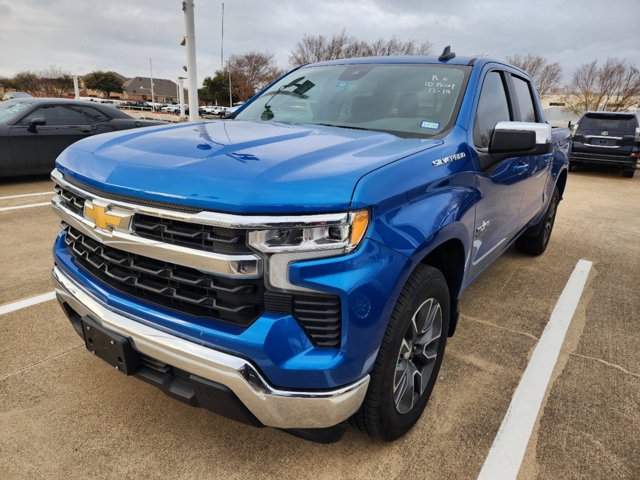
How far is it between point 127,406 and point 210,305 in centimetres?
112

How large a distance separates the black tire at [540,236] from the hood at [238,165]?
3.08 metres

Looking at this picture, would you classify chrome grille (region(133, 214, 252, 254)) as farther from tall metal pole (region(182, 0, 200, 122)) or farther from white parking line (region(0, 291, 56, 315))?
tall metal pole (region(182, 0, 200, 122))

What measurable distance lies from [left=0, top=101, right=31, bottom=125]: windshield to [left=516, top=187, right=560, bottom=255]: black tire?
26.0 ft

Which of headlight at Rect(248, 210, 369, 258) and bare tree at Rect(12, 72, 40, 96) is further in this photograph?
bare tree at Rect(12, 72, 40, 96)

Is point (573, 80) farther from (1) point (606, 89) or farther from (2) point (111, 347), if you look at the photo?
(2) point (111, 347)

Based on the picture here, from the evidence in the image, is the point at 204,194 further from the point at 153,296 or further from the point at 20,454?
the point at 20,454

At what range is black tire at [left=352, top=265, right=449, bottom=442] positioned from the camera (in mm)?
1795

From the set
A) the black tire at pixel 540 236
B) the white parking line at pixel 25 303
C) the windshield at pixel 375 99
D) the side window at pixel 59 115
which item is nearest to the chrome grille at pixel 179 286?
the windshield at pixel 375 99

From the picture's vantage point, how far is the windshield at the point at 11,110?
7.43 metres

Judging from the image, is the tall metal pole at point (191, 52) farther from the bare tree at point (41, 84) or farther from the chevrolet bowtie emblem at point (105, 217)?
the bare tree at point (41, 84)

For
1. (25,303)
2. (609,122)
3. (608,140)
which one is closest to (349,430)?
(25,303)

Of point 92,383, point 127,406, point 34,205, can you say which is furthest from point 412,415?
point 34,205

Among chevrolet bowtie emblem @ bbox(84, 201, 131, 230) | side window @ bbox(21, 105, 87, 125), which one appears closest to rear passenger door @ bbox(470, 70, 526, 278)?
chevrolet bowtie emblem @ bbox(84, 201, 131, 230)

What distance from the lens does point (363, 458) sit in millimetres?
2057
